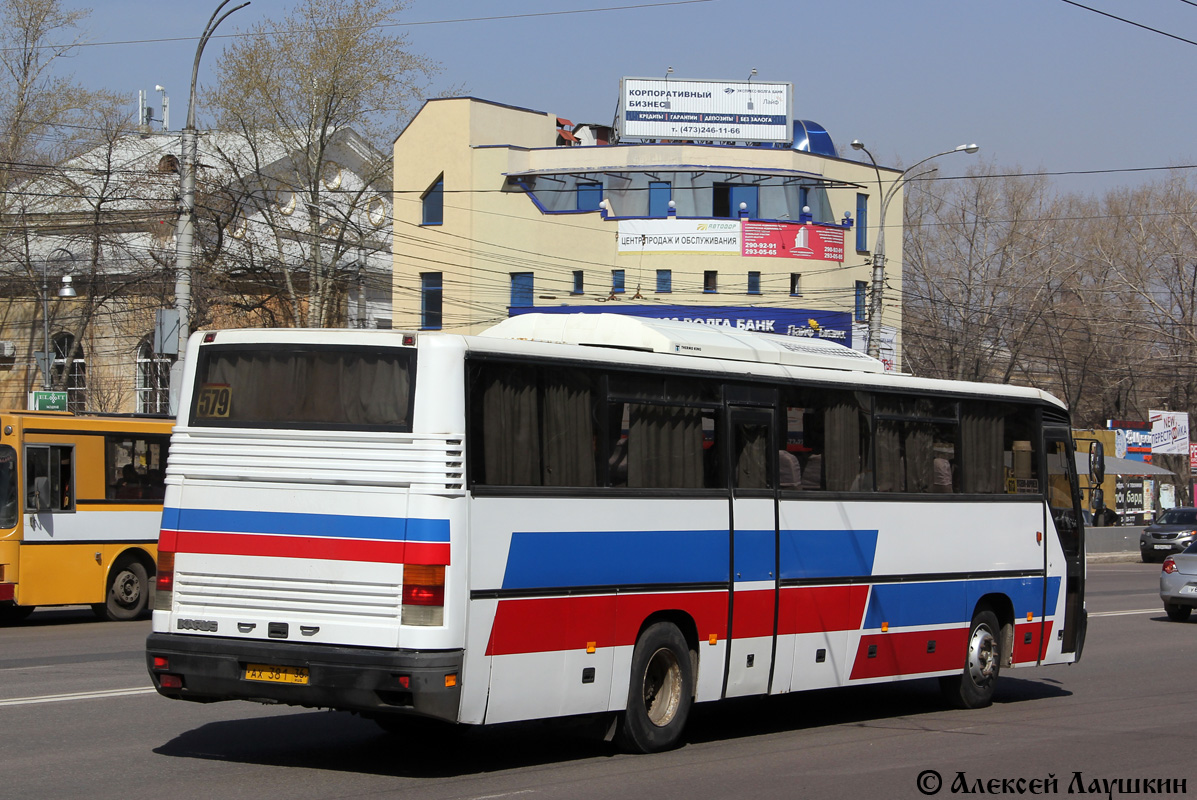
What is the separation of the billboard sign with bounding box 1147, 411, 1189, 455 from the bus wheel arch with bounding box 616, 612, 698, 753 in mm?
51897

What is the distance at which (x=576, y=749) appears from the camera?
9.54 meters

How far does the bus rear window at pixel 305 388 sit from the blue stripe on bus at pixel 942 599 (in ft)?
16.1

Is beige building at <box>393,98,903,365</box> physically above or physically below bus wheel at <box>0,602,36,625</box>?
above

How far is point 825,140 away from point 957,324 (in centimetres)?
1773

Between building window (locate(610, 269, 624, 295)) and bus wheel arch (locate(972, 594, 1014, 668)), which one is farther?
building window (locate(610, 269, 624, 295))

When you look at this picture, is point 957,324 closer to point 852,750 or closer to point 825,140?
point 825,140

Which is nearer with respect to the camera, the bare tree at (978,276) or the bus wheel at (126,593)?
the bus wheel at (126,593)

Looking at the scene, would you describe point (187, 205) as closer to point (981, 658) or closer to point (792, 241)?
point (981, 658)

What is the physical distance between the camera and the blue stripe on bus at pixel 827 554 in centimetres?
1049

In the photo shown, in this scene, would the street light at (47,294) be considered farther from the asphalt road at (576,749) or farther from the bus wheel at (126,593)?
the asphalt road at (576,749)

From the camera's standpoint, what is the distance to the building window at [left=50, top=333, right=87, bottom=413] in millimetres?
55487

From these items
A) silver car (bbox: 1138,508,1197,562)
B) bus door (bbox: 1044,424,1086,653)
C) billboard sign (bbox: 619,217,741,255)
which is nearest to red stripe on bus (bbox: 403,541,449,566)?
bus door (bbox: 1044,424,1086,653)

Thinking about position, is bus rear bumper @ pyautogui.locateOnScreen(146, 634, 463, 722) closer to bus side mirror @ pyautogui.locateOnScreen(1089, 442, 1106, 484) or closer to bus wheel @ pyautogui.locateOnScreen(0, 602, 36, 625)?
bus side mirror @ pyautogui.locateOnScreen(1089, 442, 1106, 484)

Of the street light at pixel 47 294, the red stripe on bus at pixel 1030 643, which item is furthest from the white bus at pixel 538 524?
the street light at pixel 47 294
